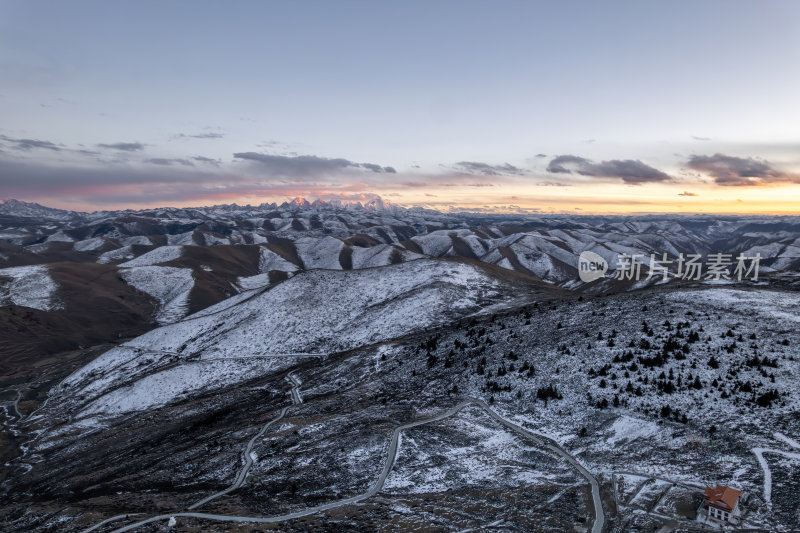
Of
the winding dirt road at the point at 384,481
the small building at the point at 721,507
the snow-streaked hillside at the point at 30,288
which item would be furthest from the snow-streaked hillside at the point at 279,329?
the snow-streaked hillside at the point at 30,288

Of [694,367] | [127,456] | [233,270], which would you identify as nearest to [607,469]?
[694,367]

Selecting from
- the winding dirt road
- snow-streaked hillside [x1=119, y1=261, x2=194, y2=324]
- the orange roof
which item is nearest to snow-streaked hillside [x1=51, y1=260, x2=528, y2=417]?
the winding dirt road

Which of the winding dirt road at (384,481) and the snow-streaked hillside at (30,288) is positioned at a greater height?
the winding dirt road at (384,481)

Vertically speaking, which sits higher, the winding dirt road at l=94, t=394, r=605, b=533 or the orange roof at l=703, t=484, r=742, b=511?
the orange roof at l=703, t=484, r=742, b=511

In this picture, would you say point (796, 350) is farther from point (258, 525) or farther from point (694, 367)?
point (258, 525)

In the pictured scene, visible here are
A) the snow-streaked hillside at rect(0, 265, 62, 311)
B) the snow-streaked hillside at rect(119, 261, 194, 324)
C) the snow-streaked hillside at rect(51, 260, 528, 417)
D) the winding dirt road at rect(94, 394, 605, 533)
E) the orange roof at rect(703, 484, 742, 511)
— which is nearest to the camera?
the orange roof at rect(703, 484, 742, 511)

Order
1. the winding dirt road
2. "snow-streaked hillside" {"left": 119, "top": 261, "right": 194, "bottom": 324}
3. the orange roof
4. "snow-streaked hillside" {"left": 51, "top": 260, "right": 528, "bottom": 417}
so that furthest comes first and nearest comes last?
"snow-streaked hillside" {"left": 119, "top": 261, "right": 194, "bottom": 324}, "snow-streaked hillside" {"left": 51, "top": 260, "right": 528, "bottom": 417}, the winding dirt road, the orange roof

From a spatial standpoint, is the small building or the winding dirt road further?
the winding dirt road

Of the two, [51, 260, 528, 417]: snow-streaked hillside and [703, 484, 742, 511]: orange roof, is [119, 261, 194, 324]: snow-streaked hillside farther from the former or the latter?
[703, 484, 742, 511]: orange roof

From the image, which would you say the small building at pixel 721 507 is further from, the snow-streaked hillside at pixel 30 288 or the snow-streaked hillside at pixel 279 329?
the snow-streaked hillside at pixel 30 288
